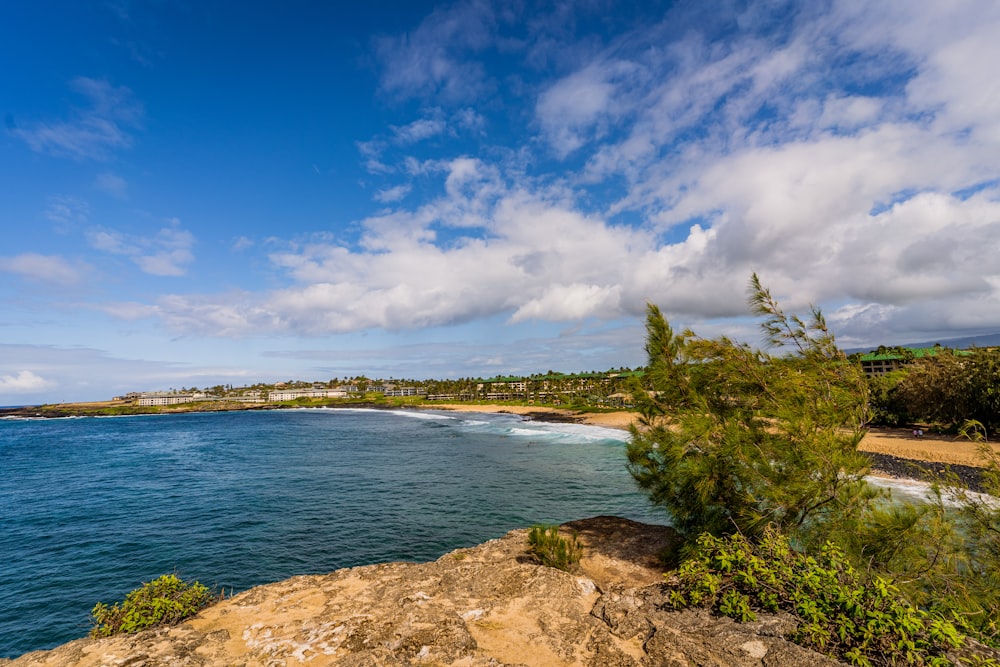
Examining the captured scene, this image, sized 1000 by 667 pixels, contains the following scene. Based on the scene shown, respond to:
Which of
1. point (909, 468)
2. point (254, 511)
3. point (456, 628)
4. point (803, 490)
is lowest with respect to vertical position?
point (909, 468)

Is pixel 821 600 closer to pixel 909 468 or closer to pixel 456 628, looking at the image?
pixel 456 628

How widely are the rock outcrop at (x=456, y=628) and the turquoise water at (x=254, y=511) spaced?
28.4 ft

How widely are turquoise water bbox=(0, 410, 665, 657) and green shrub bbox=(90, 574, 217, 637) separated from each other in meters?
7.56

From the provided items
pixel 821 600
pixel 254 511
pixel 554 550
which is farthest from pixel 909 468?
pixel 254 511

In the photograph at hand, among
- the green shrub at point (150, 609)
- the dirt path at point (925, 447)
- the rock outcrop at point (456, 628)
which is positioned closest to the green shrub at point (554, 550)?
the rock outcrop at point (456, 628)

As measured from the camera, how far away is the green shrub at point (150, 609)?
27.8 feet

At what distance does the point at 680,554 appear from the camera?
10.6 m

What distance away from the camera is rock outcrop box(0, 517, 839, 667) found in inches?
265

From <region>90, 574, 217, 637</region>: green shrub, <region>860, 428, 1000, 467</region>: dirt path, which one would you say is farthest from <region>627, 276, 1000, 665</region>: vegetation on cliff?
<region>860, 428, 1000, 467</region>: dirt path

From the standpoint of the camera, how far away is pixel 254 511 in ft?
86.7

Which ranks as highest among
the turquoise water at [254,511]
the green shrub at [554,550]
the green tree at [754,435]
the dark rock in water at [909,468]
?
the green tree at [754,435]

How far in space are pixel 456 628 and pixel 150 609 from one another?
20.9 feet

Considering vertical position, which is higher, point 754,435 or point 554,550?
point 754,435

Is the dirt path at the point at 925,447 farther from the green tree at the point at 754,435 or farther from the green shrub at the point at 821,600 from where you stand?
the green shrub at the point at 821,600
